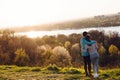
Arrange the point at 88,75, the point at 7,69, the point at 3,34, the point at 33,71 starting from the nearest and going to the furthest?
1. the point at 88,75
2. the point at 33,71
3. the point at 7,69
4. the point at 3,34

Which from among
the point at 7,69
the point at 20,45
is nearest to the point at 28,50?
the point at 20,45

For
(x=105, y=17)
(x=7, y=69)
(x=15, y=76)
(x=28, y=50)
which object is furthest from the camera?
(x=105, y=17)

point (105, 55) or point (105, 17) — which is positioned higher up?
point (105, 17)

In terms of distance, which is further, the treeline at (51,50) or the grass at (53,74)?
the treeline at (51,50)

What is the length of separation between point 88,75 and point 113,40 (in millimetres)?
100791

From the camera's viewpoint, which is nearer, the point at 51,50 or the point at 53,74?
the point at 53,74

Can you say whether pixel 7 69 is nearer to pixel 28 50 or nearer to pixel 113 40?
pixel 28 50

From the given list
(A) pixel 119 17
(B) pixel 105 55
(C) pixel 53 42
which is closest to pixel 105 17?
(A) pixel 119 17

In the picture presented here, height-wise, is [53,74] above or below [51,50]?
above

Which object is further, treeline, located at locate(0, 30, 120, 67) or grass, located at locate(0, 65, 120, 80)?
treeline, located at locate(0, 30, 120, 67)

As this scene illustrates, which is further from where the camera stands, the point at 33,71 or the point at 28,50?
the point at 28,50

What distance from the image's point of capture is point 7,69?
2034 cm

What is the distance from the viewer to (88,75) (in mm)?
15438

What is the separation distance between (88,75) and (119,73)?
1615mm
